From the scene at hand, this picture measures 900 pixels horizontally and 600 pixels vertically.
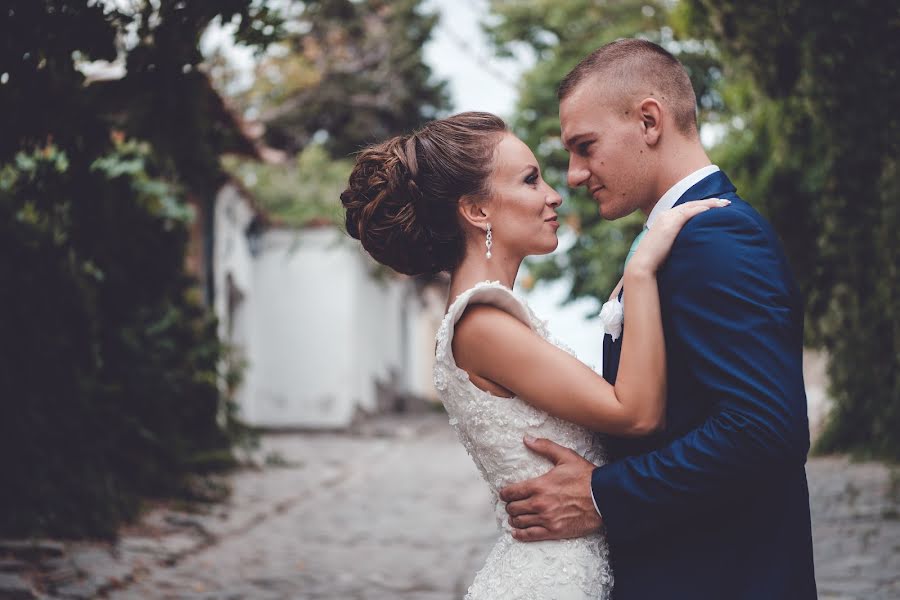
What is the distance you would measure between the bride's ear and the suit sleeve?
0.55 meters

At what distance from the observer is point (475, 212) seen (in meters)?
2.32

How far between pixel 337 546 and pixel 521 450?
530cm

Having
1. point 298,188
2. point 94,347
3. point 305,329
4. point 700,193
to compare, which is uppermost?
point 298,188

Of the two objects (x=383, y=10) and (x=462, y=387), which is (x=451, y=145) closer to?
(x=462, y=387)

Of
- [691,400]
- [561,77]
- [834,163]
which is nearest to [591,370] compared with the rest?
[691,400]

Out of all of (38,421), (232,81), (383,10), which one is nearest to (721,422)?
(38,421)

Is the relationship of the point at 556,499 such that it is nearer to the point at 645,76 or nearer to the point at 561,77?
the point at 645,76

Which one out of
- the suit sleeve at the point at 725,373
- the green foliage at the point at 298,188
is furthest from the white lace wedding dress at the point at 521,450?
the green foliage at the point at 298,188

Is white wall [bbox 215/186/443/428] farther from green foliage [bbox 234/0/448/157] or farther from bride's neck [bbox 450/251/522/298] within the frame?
bride's neck [bbox 450/251/522/298]

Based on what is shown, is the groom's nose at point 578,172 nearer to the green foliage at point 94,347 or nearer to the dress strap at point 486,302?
the dress strap at point 486,302

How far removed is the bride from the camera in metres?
1.90

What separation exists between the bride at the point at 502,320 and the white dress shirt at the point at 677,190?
0.13 metres

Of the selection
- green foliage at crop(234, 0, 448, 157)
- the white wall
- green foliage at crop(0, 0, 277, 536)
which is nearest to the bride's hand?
green foliage at crop(0, 0, 277, 536)

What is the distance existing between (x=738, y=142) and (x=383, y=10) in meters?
15.3
